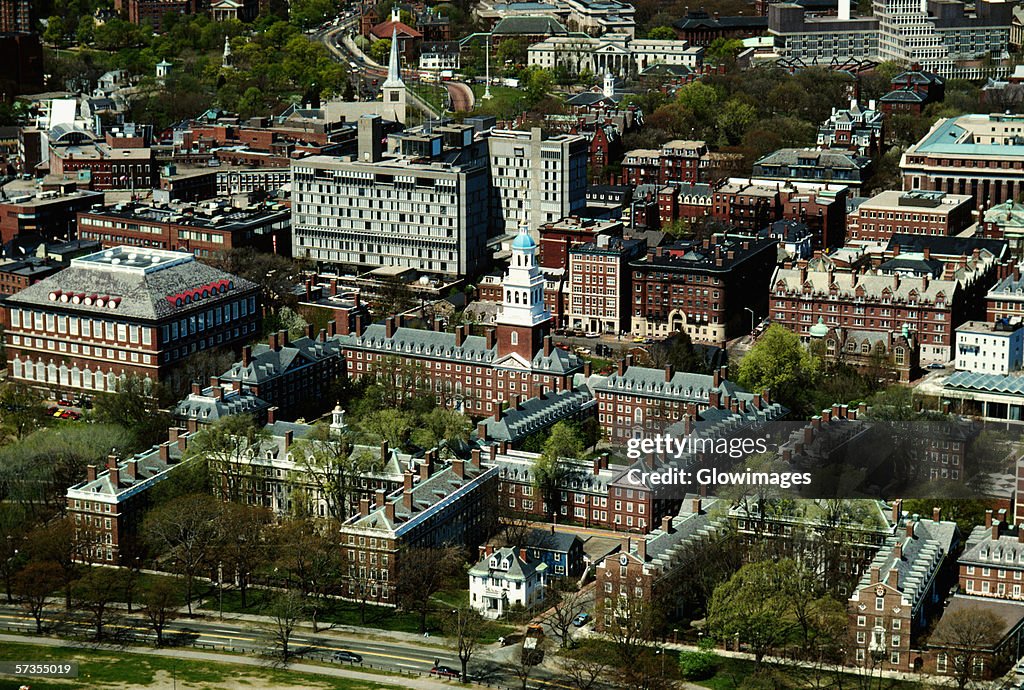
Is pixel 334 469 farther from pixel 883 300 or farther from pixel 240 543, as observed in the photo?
pixel 883 300

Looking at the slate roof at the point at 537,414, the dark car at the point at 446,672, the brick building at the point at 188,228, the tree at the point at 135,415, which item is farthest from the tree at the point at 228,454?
the brick building at the point at 188,228

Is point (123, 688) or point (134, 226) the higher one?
point (134, 226)

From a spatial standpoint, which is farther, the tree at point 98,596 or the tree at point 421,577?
the tree at point 421,577

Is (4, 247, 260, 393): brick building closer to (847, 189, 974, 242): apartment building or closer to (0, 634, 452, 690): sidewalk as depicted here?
(0, 634, 452, 690): sidewalk

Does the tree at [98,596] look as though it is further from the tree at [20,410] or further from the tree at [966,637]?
the tree at [966,637]

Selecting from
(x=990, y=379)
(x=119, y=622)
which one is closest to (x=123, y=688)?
(x=119, y=622)

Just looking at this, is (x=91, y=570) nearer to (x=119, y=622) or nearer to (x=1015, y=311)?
(x=119, y=622)

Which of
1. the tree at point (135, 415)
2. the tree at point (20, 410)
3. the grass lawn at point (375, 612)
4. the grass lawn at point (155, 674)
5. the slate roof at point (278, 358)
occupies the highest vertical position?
the slate roof at point (278, 358)

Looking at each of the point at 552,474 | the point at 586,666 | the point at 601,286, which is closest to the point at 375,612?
the point at 586,666
